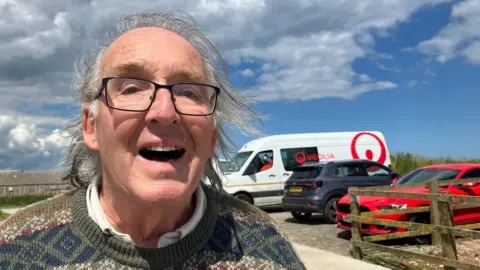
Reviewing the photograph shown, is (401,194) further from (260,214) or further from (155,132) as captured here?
(155,132)

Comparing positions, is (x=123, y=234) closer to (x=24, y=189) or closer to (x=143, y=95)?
(x=143, y=95)

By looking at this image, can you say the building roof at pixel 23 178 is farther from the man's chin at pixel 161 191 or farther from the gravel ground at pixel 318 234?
the man's chin at pixel 161 191

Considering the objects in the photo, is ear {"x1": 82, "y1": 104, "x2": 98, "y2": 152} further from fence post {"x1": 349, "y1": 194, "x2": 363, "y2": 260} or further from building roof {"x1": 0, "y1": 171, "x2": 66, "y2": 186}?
building roof {"x1": 0, "y1": 171, "x2": 66, "y2": 186}

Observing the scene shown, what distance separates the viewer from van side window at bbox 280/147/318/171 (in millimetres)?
14312

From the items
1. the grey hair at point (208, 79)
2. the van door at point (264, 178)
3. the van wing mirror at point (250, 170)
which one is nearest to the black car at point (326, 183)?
the van door at point (264, 178)

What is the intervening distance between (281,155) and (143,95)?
506 inches

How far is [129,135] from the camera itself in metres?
1.51

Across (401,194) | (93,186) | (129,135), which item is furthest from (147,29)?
(401,194)

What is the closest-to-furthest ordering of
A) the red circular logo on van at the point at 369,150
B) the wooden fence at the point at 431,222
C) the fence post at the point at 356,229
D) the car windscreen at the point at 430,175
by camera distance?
the wooden fence at the point at 431,222 → the fence post at the point at 356,229 → the car windscreen at the point at 430,175 → the red circular logo on van at the point at 369,150

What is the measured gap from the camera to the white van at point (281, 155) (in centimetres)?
1366

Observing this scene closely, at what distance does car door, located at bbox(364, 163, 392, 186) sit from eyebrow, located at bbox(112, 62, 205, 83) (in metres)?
11.1

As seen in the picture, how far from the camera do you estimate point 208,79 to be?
182cm

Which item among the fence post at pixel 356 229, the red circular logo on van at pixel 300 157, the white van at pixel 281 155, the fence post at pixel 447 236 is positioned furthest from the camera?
the red circular logo on van at pixel 300 157

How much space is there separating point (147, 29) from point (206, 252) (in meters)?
0.82
